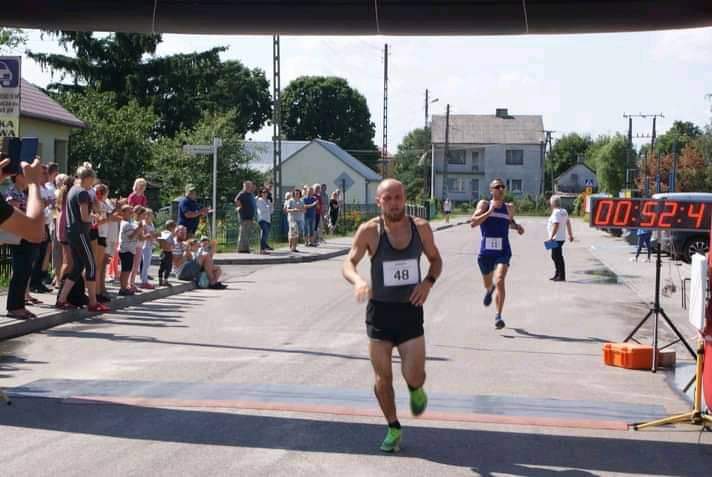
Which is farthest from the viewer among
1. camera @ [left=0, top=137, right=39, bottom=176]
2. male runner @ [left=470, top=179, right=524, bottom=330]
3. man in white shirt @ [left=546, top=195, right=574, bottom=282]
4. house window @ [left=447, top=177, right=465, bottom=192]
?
house window @ [left=447, top=177, right=465, bottom=192]

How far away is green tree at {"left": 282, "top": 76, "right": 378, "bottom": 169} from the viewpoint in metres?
102

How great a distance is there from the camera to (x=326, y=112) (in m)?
106

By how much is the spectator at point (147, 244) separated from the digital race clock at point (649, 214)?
8.95 metres

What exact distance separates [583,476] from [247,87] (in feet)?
310

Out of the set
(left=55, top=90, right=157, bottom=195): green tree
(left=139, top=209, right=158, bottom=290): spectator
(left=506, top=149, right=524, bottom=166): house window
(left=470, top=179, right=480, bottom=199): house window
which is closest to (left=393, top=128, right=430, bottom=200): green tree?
(left=470, top=179, right=480, bottom=199): house window

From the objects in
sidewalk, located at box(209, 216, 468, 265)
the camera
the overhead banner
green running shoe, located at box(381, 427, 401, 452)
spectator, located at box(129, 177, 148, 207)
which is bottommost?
sidewalk, located at box(209, 216, 468, 265)

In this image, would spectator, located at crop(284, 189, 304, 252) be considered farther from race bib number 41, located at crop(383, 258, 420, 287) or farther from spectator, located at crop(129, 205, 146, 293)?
race bib number 41, located at crop(383, 258, 420, 287)

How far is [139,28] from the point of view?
10930 mm

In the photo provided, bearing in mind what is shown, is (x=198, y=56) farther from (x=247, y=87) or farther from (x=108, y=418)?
(x=108, y=418)

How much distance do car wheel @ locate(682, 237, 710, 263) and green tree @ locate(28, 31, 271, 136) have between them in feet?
112

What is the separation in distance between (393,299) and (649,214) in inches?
137

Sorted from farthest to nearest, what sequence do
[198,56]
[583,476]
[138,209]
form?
[198,56] < [138,209] < [583,476]

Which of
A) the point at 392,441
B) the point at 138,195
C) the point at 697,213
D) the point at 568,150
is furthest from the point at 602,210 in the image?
the point at 568,150

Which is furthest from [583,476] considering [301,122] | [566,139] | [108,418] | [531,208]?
[566,139]
